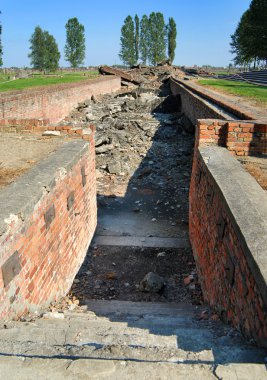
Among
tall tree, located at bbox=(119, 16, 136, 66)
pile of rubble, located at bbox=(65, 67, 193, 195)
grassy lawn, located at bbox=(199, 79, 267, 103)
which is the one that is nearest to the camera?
pile of rubble, located at bbox=(65, 67, 193, 195)

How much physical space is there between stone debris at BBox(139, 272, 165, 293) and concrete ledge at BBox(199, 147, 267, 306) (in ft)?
6.02

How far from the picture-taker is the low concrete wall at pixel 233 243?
7.75ft

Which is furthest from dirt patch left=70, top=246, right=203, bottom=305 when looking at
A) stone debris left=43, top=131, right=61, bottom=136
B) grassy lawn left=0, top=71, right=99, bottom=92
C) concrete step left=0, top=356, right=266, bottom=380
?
grassy lawn left=0, top=71, right=99, bottom=92

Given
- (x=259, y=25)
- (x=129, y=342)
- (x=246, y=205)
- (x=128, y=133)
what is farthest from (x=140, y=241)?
(x=259, y=25)

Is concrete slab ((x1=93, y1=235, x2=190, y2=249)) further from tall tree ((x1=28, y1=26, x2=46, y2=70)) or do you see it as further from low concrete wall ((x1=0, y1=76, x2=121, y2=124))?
tall tree ((x1=28, y1=26, x2=46, y2=70))

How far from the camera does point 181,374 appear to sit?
1840 mm

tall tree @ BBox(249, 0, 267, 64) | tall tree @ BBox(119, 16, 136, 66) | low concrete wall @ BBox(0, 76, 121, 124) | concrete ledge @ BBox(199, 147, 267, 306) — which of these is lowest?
concrete ledge @ BBox(199, 147, 267, 306)

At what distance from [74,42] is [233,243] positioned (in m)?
60.3

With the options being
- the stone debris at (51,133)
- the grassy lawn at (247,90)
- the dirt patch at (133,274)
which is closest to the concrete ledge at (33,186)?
the stone debris at (51,133)

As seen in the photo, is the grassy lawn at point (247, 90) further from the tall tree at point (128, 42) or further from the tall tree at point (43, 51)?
the tall tree at point (128, 42)

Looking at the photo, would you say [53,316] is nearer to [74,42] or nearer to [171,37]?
[74,42]

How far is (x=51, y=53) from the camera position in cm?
5291

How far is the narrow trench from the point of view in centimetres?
517

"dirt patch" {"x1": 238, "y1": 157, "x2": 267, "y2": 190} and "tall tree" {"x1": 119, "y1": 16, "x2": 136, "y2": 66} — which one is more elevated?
"tall tree" {"x1": 119, "y1": 16, "x2": 136, "y2": 66}
